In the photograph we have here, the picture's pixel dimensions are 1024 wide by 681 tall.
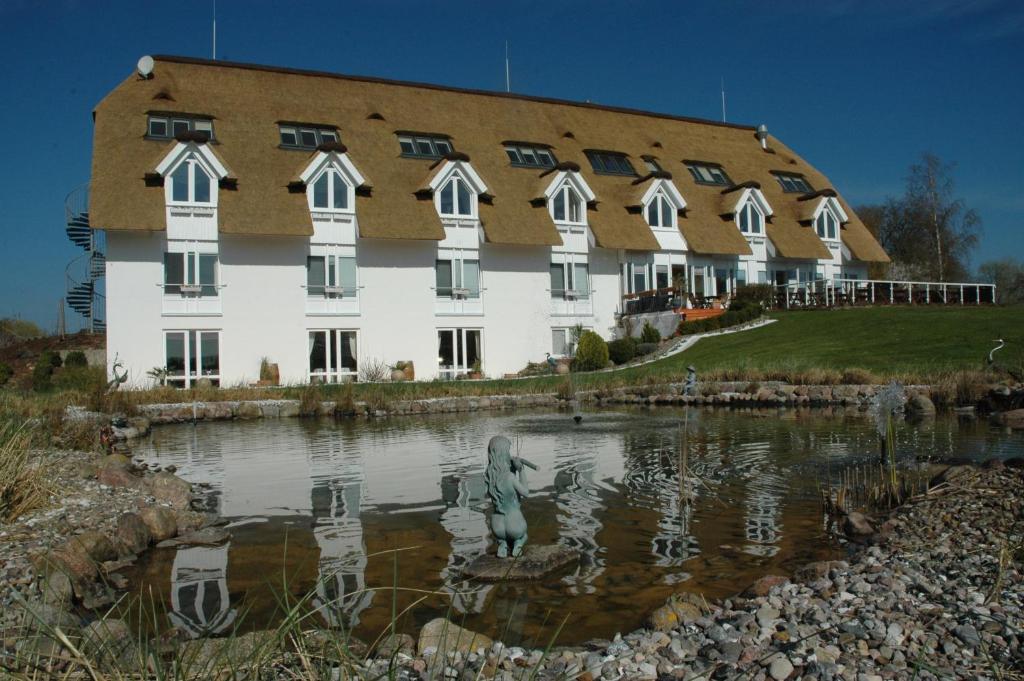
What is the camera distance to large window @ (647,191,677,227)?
3597cm

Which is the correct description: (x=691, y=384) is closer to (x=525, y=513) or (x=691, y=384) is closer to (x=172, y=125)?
(x=525, y=513)

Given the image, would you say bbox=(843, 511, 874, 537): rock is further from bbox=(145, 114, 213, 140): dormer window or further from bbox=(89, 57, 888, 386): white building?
bbox=(145, 114, 213, 140): dormer window

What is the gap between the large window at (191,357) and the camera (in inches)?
1089

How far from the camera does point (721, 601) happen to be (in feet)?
17.8

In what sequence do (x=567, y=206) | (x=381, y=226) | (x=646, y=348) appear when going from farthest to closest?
(x=567, y=206), (x=646, y=348), (x=381, y=226)

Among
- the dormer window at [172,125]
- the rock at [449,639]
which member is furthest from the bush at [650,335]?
the rock at [449,639]

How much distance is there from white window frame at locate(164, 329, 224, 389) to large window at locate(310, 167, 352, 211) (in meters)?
6.02

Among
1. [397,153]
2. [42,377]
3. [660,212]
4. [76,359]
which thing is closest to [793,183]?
[660,212]

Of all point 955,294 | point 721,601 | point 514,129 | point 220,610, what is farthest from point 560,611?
point 955,294

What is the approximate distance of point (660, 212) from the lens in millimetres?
36062

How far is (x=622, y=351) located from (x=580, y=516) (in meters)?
22.7

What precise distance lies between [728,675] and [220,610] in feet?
11.9

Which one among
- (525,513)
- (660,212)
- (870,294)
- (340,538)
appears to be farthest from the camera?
(870,294)

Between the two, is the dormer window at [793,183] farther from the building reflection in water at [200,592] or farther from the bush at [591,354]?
the building reflection in water at [200,592]
